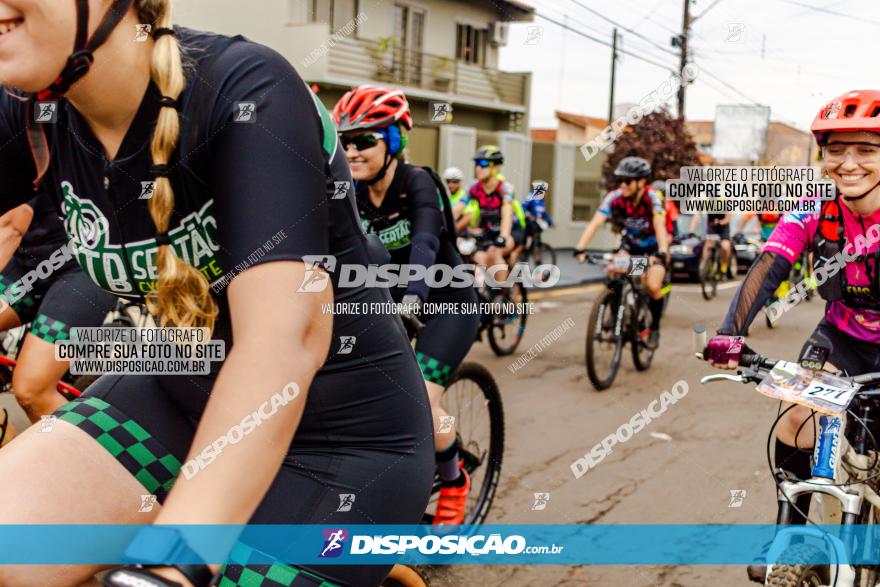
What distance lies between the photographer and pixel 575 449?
20.7 ft

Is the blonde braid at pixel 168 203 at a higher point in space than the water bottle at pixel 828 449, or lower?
higher

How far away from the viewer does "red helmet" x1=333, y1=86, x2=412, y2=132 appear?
4.01m

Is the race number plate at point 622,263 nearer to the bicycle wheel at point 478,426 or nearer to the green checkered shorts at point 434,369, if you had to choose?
the bicycle wheel at point 478,426

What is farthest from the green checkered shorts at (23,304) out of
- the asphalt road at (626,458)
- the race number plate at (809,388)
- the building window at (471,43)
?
the building window at (471,43)

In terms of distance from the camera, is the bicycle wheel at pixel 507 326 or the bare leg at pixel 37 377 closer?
the bare leg at pixel 37 377

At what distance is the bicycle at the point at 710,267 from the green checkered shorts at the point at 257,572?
15526 mm

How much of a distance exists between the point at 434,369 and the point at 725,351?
1.36 m

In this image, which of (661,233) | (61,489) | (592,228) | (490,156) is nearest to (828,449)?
(61,489)

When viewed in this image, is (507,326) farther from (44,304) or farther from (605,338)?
(44,304)

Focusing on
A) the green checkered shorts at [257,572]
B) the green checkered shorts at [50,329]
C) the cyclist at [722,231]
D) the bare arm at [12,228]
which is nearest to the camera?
the green checkered shorts at [257,572]

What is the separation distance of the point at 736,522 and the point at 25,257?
4094 mm

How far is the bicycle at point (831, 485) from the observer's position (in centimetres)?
291

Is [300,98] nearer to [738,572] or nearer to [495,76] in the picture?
[738,572]

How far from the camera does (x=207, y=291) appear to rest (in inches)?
56.0
